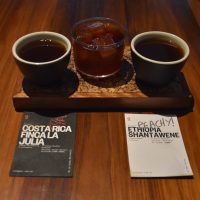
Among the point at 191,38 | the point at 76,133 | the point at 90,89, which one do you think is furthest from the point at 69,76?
the point at 191,38

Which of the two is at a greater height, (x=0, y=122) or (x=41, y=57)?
(x=41, y=57)

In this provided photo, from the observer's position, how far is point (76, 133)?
74 cm

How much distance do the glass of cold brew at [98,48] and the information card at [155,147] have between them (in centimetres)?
15

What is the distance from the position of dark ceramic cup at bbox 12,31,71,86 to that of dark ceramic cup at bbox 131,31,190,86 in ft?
0.60

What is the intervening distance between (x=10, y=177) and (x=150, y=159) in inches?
12.6

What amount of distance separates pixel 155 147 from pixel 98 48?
0.29 metres

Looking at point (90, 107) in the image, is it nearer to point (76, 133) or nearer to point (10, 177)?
point (76, 133)

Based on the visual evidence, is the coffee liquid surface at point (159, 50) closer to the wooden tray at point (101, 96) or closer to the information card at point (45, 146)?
the wooden tray at point (101, 96)

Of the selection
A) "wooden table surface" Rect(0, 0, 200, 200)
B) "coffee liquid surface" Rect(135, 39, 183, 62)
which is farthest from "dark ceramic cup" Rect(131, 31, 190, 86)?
"wooden table surface" Rect(0, 0, 200, 200)

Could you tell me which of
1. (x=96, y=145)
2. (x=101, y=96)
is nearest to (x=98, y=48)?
(x=101, y=96)

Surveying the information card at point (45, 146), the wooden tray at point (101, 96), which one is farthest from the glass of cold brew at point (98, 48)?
the information card at point (45, 146)

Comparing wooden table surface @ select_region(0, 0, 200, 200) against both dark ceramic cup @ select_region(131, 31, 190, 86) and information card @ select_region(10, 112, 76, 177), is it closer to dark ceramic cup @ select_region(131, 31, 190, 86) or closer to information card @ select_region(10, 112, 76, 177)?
information card @ select_region(10, 112, 76, 177)

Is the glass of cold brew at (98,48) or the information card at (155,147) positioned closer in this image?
the information card at (155,147)

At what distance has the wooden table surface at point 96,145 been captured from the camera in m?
0.63
